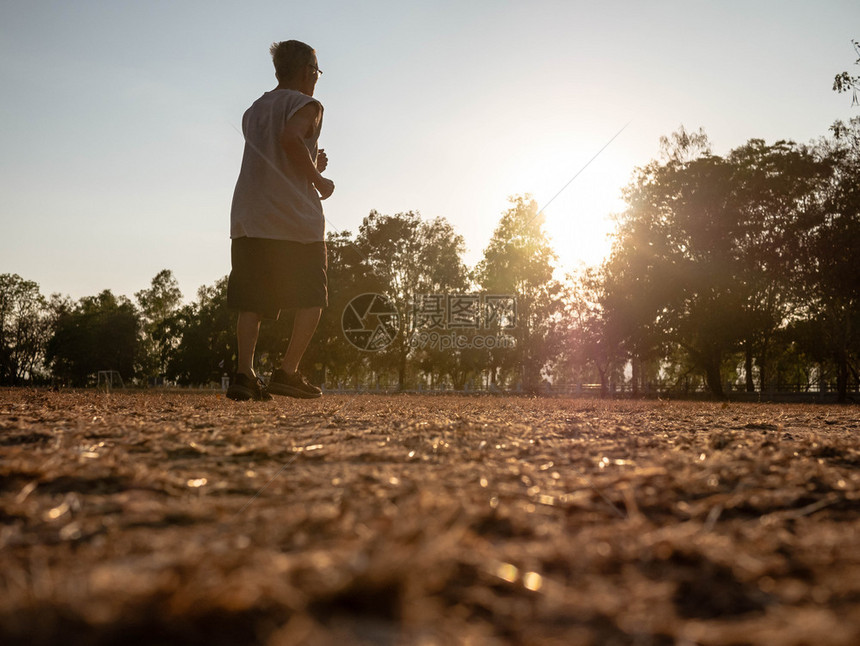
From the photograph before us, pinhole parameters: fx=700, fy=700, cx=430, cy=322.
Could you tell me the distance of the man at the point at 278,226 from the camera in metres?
5.69

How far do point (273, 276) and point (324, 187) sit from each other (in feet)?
2.98

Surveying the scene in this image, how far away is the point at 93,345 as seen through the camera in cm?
6372

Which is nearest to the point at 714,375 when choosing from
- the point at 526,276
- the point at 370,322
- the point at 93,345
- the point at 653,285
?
the point at 653,285

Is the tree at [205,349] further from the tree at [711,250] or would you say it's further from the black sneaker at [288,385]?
the black sneaker at [288,385]

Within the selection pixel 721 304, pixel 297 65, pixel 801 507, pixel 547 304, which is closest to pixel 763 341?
pixel 721 304

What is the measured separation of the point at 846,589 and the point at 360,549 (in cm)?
77

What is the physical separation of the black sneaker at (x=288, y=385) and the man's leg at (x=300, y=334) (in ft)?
0.17

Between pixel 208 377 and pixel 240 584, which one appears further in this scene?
pixel 208 377

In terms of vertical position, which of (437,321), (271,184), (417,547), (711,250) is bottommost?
(417,547)

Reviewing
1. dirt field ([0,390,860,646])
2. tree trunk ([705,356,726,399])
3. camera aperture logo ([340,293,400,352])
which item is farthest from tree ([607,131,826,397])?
dirt field ([0,390,860,646])

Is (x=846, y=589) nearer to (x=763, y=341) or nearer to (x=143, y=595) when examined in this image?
(x=143, y=595)

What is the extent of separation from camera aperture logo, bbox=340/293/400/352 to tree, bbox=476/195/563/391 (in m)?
7.43

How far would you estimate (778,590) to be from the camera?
1104 millimetres

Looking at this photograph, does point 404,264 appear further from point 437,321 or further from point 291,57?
point 291,57
